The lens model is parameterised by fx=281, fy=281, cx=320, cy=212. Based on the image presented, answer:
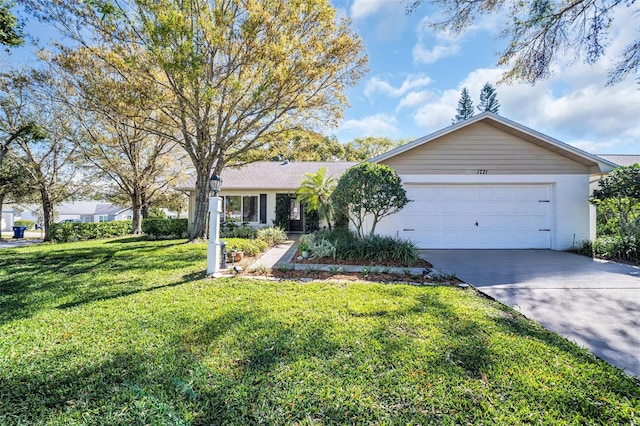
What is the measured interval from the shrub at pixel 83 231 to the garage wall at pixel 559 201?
15722 mm

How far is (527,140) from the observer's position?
9562 millimetres

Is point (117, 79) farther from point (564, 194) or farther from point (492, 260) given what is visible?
point (564, 194)

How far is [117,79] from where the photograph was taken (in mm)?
10164

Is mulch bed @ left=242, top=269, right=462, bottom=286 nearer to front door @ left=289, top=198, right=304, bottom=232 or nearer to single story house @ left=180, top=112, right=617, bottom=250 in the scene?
single story house @ left=180, top=112, right=617, bottom=250

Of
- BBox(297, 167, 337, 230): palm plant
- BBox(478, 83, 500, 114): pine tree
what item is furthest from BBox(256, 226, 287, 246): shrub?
BBox(478, 83, 500, 114): pine tree

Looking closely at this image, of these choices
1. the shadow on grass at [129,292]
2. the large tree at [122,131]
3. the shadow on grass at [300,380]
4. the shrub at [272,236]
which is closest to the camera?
the shadow on grass at [300,380]

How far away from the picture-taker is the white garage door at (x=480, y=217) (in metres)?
9.66

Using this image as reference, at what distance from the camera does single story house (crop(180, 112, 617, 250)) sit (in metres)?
9.51

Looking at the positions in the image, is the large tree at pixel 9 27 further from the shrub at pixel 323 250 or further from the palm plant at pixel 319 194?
the shrub at pixel 323 250

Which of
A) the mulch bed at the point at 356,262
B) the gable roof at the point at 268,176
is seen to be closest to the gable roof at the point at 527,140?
the mulch bed at the point at 356,262

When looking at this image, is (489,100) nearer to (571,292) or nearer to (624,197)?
(624,197)

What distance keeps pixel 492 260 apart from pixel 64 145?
2263cm

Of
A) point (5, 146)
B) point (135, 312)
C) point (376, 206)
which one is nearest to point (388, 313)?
point (135, 312)

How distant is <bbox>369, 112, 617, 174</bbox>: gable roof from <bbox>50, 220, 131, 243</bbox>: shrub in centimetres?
1589
